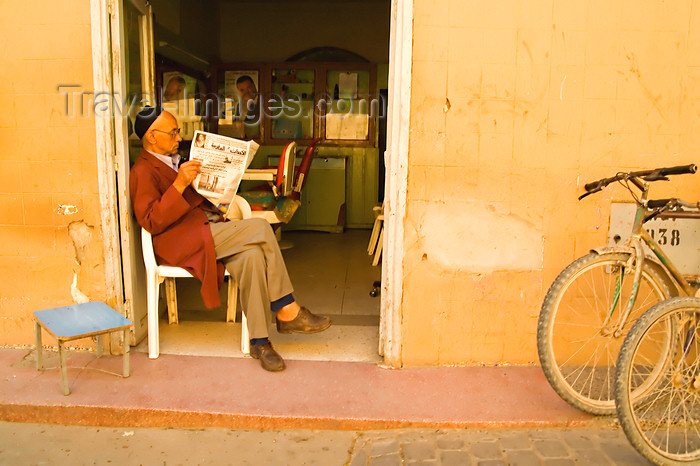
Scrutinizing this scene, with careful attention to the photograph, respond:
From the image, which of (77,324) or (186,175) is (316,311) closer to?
(186,175)

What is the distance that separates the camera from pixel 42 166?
3.21 metres

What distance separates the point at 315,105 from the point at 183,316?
13.8ft

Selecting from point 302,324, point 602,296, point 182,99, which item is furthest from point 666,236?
point 182,99

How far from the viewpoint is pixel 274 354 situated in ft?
10.4

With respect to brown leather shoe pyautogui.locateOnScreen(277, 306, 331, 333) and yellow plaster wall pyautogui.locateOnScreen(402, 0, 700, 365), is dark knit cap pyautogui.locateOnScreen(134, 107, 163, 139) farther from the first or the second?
yellow plaster wall pyautogui.locateOnScreen(402, 0, 700, 365)

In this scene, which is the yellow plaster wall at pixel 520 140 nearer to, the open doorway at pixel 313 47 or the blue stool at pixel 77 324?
the blue stool at pixel 77 324

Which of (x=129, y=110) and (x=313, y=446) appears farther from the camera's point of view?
(x=129, y=110)

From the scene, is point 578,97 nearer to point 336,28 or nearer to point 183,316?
point 183,316

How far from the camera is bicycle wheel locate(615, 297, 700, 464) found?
2.31 m

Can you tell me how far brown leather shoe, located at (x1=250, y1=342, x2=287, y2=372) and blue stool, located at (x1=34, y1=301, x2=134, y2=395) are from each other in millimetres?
690

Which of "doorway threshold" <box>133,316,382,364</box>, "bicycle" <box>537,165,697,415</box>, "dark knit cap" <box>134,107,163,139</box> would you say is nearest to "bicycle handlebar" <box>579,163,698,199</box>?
"bicycle" <box>537,165,697,415</box>

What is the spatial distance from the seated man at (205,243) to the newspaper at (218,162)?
0.09 meters

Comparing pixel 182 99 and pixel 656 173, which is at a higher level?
pixel 182 99

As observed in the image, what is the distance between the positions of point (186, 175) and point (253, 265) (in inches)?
23.8
